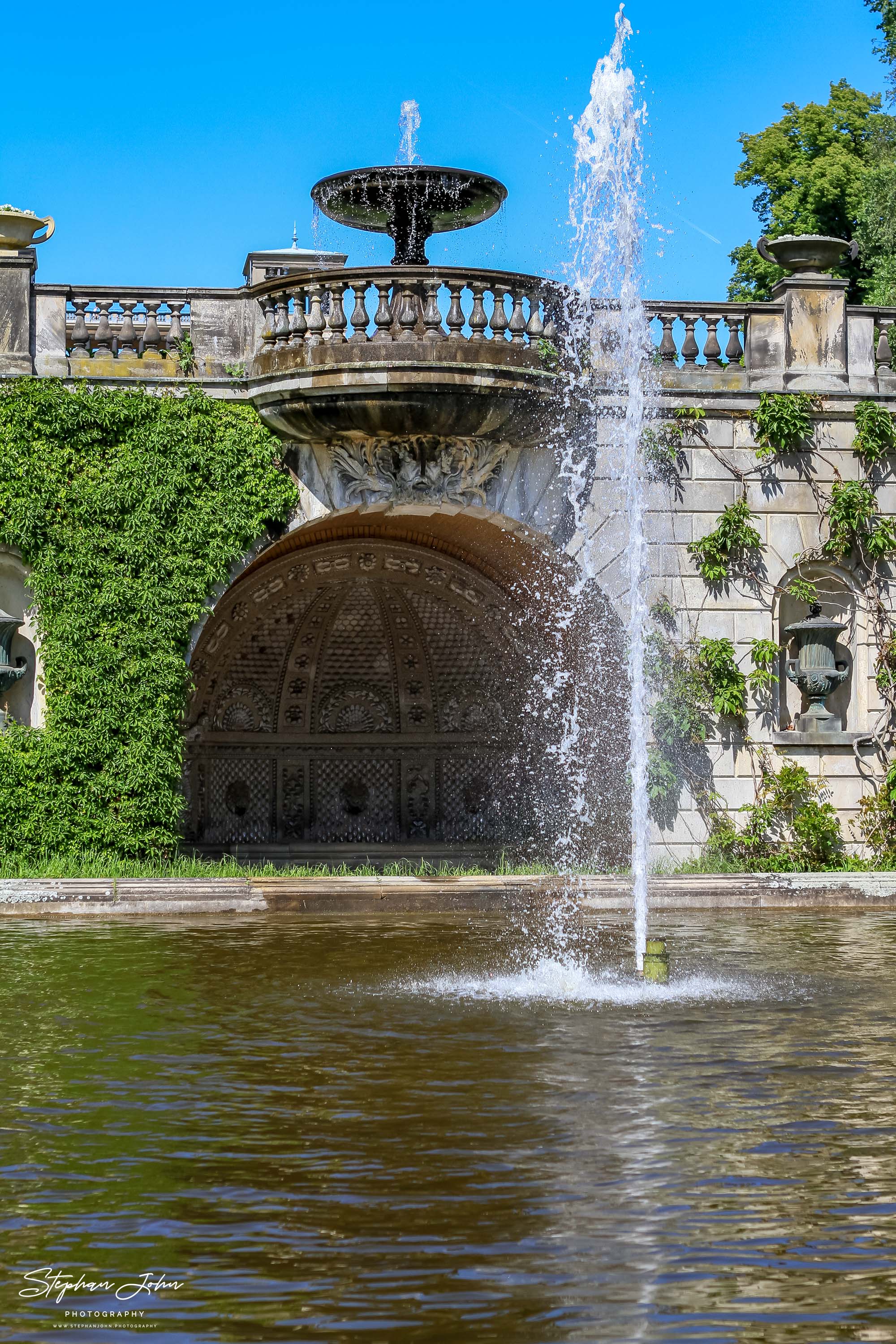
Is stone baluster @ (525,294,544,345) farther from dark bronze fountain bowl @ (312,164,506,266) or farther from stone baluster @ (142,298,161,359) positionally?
stone baluster @ (142,298,161,359)

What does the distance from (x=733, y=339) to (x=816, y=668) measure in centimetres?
361

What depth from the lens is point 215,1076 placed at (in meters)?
6.52

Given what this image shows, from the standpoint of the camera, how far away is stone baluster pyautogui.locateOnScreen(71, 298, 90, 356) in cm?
1538

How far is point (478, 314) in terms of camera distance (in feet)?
48.6

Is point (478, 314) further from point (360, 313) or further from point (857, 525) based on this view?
point (857, 525)

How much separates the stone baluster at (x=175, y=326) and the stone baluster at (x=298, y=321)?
122 centimetres

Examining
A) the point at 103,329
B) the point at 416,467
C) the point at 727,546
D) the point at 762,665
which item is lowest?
the point at 762,665

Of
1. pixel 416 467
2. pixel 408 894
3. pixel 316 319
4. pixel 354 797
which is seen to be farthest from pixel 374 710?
pixel 408 894

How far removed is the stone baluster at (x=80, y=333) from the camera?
15375 millimetres

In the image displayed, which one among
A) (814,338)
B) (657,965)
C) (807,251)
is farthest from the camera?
(807,251)

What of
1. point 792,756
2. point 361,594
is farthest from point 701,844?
point 361,594

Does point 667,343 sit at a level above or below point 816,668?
above

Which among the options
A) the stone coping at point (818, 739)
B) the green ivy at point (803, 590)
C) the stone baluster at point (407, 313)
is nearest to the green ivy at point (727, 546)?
the green ivy at point (803, 590)

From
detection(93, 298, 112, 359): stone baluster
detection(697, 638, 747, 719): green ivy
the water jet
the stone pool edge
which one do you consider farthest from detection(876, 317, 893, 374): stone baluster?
the water jet
